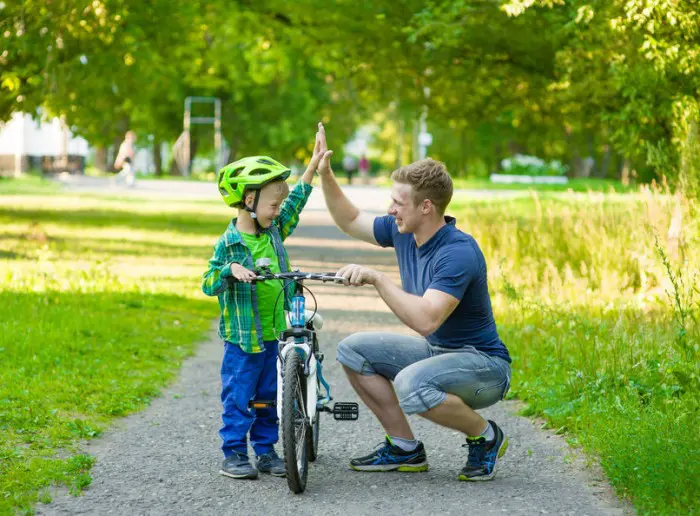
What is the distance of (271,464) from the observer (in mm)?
6160

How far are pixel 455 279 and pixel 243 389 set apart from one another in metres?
1.22

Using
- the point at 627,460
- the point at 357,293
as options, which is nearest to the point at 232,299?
the point at 627,460

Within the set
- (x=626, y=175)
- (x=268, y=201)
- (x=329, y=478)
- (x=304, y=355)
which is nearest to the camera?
(x=304, y=355)

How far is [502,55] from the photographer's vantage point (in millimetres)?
19344

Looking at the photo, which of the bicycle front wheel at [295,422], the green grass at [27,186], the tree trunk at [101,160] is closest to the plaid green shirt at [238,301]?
the bicycle front wheel at [295,422]

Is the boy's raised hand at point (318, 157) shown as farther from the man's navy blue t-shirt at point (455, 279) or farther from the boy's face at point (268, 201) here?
Result: the man's navy blue t-shirt at point (455, 279)

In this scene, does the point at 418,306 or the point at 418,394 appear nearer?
the point at 418,306

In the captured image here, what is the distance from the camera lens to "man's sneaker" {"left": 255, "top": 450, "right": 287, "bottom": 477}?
611cm

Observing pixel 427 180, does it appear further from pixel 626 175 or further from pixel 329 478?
pixel 626 175

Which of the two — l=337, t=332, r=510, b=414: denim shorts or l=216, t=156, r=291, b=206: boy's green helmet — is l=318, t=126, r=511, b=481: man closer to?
l=337, t=332, r=510, b=414: denim shorts

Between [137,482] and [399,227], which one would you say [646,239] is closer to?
[399,227]

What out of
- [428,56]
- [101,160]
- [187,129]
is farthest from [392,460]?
[101,160]

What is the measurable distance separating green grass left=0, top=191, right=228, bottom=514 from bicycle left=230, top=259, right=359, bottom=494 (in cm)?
107

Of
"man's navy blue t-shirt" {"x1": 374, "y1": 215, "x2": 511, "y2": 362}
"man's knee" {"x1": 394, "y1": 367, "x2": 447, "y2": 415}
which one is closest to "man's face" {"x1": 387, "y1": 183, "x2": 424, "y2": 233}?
"man's navy blue t-shirt" {"x1": 374, "y1": 215, "x2": 511, "y2": 362}
